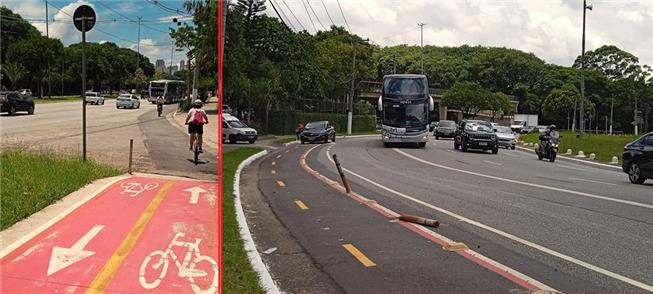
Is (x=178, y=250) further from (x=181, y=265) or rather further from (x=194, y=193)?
(x=194, y=193)

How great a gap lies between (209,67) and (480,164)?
1819 cm

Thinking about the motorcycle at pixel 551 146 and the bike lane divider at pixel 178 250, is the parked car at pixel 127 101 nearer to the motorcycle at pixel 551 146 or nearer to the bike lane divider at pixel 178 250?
the bike lane divider at pixel 178 250

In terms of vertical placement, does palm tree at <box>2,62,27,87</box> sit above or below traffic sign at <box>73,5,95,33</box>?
below

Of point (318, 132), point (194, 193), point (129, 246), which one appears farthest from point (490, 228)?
point (318, 132)

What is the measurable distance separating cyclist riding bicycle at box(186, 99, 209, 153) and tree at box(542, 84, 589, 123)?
80744mm

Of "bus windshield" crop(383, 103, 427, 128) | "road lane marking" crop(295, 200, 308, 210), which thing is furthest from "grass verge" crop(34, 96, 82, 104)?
"bus windshield" crop(383, 103, 427, 128)

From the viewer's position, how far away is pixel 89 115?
5133 millimetres

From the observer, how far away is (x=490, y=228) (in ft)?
28.5

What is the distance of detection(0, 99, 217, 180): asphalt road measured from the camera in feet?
16.4

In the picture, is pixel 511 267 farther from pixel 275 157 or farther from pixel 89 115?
pixel 275 157

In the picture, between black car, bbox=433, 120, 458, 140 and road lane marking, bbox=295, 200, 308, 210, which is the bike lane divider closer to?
road lane marking, bbox=295, 200, 308, 210

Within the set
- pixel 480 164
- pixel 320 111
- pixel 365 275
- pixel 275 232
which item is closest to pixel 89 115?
pixel 365 275

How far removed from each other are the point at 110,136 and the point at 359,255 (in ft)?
10.4

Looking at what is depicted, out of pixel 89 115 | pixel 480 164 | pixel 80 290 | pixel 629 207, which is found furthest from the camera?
pixel 480 164
